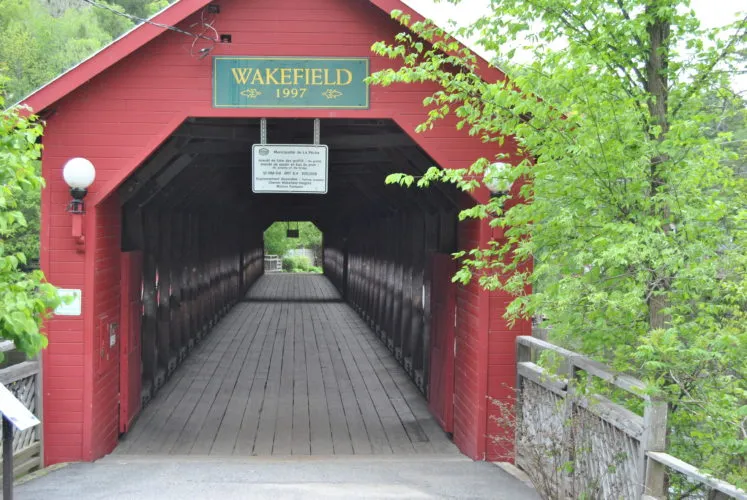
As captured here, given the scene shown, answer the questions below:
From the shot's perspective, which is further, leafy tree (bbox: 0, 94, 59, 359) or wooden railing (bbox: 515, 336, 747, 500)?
wooden railing (bbox: 515, 336, 747, 500)

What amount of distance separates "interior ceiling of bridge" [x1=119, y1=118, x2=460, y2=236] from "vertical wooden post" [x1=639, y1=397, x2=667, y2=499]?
11.0 ft

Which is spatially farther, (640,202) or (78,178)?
(78,178)

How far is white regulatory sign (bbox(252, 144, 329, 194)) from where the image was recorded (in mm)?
6426

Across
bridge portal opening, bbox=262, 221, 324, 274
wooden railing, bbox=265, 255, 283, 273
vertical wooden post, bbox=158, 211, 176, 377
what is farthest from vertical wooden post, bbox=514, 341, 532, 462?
wooden railing, bbox=265, 255, 283, 273

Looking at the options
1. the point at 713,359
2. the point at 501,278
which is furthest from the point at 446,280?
the point at 713,359

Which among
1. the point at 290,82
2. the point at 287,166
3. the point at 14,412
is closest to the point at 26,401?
the point at 14,412

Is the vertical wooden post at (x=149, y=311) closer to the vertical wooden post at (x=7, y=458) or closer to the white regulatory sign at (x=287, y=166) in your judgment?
the white regulatory sign at (x=287, y=166)

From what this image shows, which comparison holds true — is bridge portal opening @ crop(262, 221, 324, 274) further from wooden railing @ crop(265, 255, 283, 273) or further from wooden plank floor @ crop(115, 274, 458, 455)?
wooden plank floor @ crop(115, 274, 458, 455)

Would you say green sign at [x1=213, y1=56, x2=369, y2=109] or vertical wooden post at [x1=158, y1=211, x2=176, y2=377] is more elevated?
green sign at [x1=213, y1=56, x2=369, y2=109]

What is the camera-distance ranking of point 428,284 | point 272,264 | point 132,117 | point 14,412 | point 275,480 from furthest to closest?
1. point 272,264
2. point 428,284
3. point 132,117
4. point 275,480
5. point 14,412

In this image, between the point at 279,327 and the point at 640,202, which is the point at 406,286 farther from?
the point at 640,202

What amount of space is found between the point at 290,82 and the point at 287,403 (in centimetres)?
443

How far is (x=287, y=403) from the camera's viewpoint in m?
9.06

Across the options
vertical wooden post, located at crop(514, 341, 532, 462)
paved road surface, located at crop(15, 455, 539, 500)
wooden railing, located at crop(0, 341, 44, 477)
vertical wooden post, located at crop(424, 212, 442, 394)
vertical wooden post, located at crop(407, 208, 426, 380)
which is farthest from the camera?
vertical wooden post, located at crop(407, 208, 426, 380)
